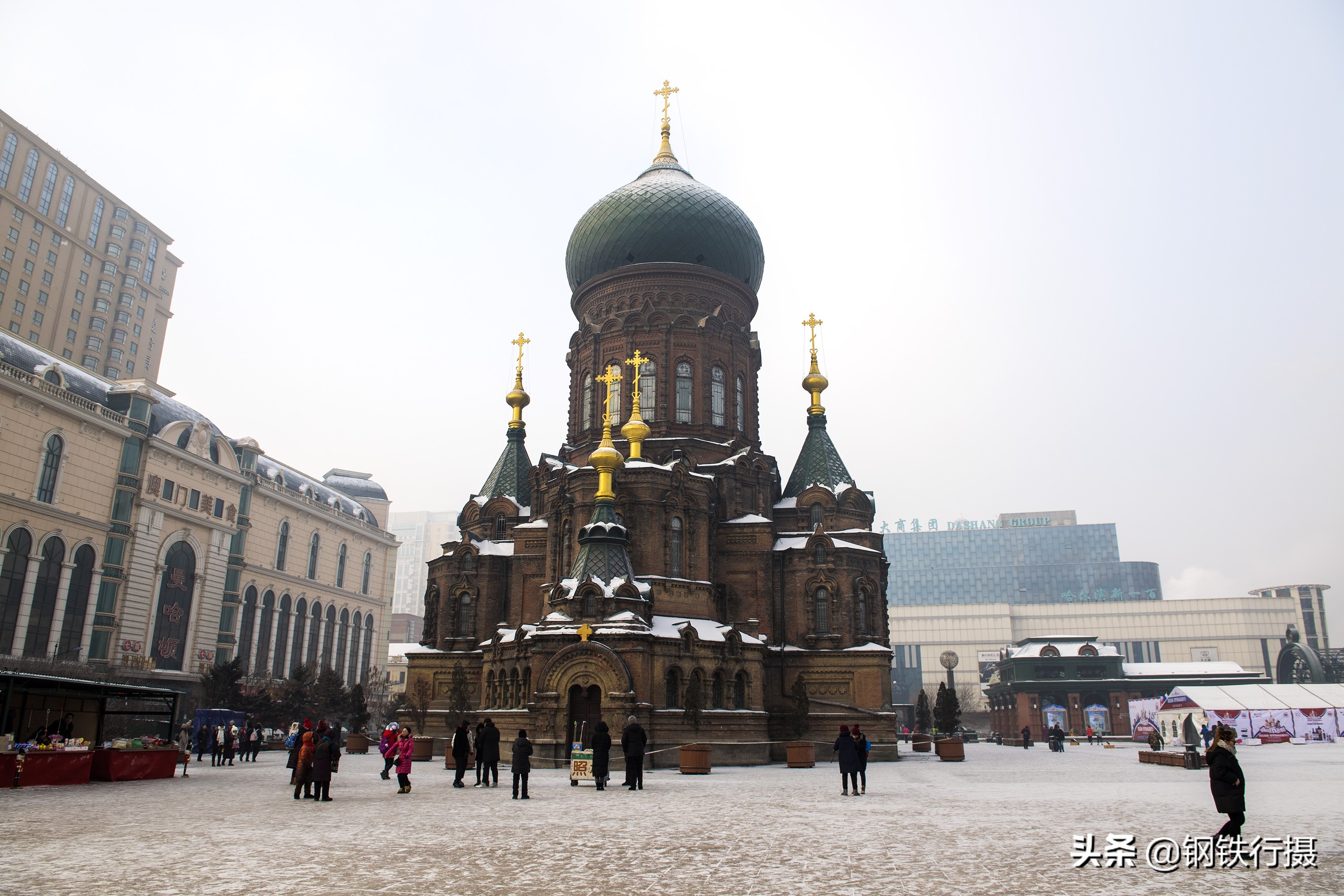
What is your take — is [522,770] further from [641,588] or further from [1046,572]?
[1046,572]

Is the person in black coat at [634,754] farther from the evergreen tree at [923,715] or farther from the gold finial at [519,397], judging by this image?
the evergreen tree at [923,715]

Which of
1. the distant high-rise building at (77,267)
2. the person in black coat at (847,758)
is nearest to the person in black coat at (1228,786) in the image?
the person in black coat at (847,758)

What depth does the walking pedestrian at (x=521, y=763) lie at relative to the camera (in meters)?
16.6

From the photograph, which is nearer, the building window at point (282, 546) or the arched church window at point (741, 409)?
the arched church window at point (741, 409)

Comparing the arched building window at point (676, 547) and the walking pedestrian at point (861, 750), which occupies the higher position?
the arched building window at point (676, 547)

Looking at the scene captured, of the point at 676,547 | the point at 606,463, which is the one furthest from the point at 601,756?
the point at 676,547

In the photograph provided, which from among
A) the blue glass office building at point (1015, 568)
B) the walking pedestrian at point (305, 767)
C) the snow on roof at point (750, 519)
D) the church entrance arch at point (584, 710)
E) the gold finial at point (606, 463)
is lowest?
the walking pedestrian at point (305, 767)

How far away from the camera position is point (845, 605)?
115 ft

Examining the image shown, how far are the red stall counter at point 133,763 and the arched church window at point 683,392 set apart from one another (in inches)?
873

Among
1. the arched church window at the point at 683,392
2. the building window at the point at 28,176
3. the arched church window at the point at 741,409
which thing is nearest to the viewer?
the arched church window at the point at 683,392

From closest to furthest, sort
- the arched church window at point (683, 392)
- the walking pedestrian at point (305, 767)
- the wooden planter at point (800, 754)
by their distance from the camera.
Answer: the walking pedestrian at point (305, 767) → the wooden planter at point (800, 754) → the arched church window at point (683, 392)

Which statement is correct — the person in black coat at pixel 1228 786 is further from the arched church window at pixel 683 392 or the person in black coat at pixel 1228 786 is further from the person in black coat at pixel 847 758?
the arched church window at pixel 683 392

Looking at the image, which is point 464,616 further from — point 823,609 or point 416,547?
point 416,547

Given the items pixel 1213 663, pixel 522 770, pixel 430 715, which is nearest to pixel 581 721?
pixel 430 715
